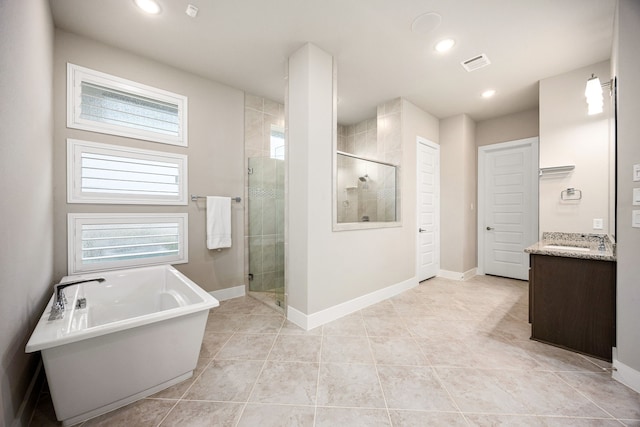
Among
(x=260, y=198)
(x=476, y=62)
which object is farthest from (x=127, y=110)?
(x=476, y=62)

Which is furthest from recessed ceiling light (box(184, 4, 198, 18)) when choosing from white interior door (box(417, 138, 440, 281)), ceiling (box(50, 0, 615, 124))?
white interior door (box(417, 138, 440, 281))

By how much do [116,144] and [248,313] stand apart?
2215 mm

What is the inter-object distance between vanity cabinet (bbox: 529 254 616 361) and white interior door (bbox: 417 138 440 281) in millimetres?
1747

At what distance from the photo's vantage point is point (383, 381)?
166 centimetres

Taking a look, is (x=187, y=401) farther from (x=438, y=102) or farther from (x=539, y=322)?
(x=438, y=102)

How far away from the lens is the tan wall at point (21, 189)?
3.81ft

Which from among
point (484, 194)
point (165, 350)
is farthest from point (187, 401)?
point (484, 194)

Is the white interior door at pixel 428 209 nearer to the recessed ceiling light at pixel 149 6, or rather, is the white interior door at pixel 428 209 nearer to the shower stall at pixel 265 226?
the shower stall at pixel 265 226

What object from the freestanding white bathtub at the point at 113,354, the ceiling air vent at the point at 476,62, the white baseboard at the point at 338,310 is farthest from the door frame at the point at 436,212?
the freestanding white bathtub at the point at 113,354

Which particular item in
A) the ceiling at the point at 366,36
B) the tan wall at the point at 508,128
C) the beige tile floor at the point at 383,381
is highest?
the ceiling at the point at 366,36

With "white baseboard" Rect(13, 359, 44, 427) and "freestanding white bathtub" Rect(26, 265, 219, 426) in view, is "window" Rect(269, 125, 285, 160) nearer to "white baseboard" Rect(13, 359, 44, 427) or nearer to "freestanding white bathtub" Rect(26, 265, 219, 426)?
"freestanding white bathtub" Rect(26, 265, 219, 426)

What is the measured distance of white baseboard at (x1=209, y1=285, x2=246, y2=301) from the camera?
3083 mm

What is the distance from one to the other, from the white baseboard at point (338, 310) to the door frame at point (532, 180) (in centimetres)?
214

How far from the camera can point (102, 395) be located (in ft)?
4.43
